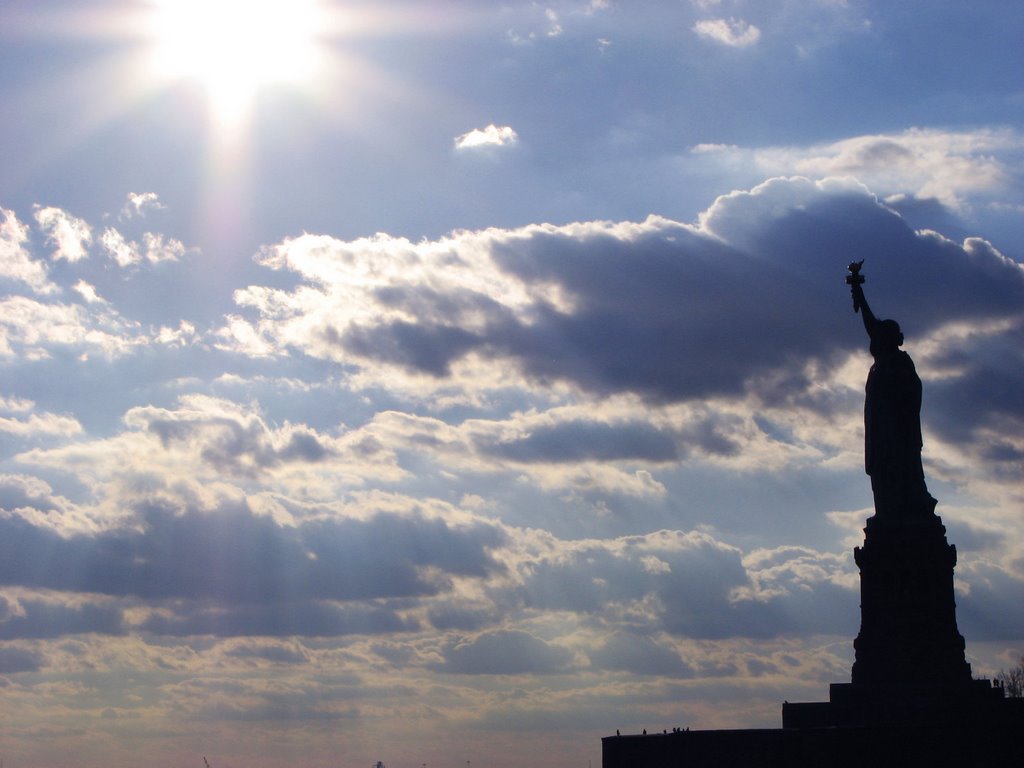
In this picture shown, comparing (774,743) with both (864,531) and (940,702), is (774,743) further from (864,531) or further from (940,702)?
(864,531)

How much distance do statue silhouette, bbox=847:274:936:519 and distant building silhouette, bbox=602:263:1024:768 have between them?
32 millimetres

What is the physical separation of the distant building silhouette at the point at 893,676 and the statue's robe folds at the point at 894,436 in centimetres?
3

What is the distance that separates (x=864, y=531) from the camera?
4600 cm

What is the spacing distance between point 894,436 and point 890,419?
0.57 metres

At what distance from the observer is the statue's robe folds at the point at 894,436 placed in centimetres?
4647

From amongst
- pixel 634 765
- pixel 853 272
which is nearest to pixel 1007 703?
pixel 634 765

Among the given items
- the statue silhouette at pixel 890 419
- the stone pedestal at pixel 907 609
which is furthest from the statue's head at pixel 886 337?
the stone pedestal at pixel 907 609

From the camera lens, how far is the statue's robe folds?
46.5 m

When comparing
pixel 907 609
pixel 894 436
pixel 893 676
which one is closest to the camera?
pixel 893 676

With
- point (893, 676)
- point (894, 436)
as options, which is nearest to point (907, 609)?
point (893, 676)

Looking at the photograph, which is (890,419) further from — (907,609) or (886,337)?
(907,609)

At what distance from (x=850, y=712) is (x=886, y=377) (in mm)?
10982

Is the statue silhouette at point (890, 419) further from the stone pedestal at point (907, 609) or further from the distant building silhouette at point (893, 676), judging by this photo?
the stone pedestal at point (907, 609)

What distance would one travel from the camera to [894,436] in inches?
1859
